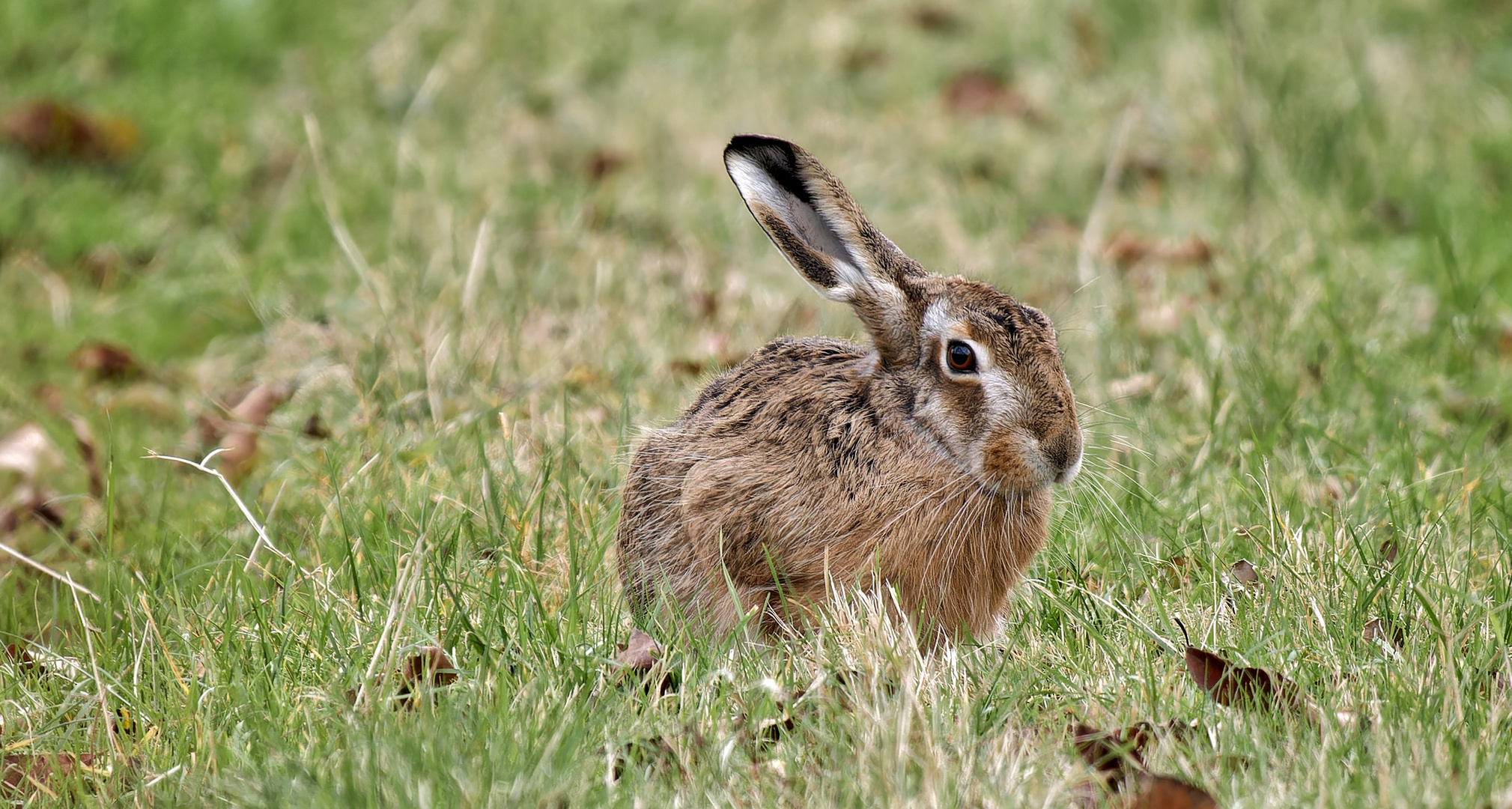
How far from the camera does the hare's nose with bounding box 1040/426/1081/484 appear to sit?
3623mm

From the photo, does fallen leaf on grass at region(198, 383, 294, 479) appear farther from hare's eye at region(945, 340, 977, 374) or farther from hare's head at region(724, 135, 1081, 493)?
hare's eye at region(945, 340, 977, 374)

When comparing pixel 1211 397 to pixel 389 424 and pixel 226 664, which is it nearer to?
pixel 389 424

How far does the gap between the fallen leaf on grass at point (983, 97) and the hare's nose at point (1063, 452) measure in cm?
522

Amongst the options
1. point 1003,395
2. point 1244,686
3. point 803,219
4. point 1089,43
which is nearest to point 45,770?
point 803,219

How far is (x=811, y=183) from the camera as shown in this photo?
390 centimetres

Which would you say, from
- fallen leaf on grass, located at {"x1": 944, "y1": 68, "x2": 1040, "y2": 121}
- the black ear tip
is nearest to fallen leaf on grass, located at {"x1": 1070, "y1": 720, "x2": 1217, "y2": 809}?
the black ear tip

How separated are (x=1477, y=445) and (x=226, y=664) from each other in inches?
141

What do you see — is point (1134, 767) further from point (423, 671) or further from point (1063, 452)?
point (423, 671)

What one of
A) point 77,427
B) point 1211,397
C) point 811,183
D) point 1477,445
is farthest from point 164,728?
point 1477,445

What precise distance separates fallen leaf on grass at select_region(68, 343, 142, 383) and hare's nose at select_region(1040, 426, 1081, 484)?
389cm

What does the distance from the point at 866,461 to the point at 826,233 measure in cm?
61

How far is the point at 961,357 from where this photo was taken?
3.75 metres

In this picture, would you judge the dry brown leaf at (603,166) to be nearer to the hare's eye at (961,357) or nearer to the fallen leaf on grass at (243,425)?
the fallen leaf on grass at (243,425)

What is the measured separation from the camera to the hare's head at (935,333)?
12.0ft
